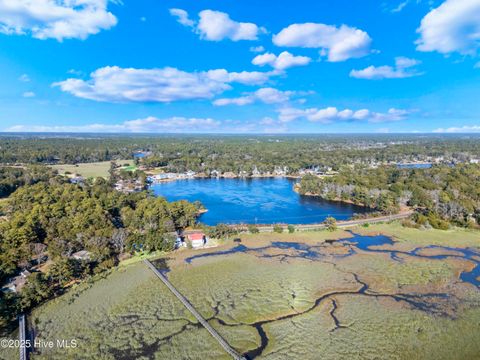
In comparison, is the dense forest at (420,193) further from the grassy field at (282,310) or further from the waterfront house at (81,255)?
the waterfront house at (81,255)

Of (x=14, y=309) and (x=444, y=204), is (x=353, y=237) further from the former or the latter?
(x=14, y=309)

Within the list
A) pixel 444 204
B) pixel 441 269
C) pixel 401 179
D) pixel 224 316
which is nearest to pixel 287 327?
pixel 224 316

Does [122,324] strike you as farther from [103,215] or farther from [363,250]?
[363,250]

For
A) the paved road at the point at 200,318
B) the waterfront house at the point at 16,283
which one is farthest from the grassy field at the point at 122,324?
the waterfront house at the point at 16,283

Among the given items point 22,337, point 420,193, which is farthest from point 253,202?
point 22,337

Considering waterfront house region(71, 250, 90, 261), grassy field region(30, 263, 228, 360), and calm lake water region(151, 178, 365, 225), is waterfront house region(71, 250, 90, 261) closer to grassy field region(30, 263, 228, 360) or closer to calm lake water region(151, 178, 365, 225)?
grassy field region(30, 263, 228, 360)
